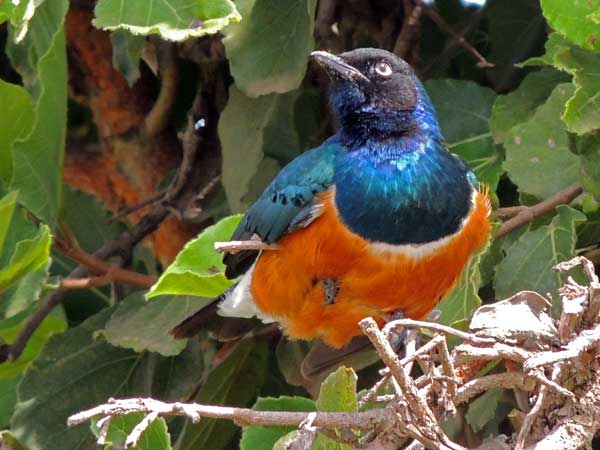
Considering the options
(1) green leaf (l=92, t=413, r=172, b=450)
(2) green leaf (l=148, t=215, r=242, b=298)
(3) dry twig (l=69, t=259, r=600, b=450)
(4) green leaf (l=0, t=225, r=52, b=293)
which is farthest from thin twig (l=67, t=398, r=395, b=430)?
(4) green leaf (l=0, t=225, r=52, b=293)

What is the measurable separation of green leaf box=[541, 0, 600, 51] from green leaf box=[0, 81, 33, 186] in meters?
1.22

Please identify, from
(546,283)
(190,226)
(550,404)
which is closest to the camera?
(550,404)

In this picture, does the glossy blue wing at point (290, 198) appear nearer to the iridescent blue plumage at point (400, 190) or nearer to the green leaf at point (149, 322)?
the iridescent blue plumage at point (400, 190)

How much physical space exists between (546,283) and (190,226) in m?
1.18

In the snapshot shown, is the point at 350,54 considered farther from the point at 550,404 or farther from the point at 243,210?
the point at 550,404

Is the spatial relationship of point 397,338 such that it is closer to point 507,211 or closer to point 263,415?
point 507,211

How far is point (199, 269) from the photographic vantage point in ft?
8.88

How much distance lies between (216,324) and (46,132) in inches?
25.0

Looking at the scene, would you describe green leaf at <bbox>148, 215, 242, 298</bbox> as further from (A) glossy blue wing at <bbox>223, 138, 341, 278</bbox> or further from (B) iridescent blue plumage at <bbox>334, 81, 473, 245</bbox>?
(B) iridescent blue plumage at <bbox>334, 81, 473, 245</bbox>

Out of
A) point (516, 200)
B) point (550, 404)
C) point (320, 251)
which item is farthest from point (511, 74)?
point (550, 404)

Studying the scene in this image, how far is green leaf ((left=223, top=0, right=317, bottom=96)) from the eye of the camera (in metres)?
3.00

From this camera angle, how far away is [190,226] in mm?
3580

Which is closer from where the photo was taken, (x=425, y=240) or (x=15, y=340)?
(x=425, y=240)

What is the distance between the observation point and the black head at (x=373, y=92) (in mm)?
3078
